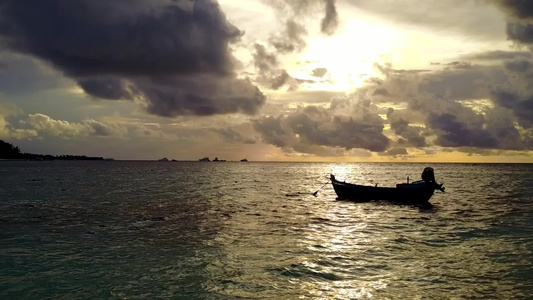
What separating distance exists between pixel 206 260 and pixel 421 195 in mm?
34634

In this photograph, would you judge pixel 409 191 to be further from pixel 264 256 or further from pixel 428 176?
pixel 264 256

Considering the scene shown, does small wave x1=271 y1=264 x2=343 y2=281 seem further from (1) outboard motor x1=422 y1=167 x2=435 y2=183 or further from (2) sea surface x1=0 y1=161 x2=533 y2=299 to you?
(1) outboard motor x1=422 y1=167 x2=435 y2=183

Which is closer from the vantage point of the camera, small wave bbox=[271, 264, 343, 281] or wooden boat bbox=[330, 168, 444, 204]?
small wave bbox=[271, 264, 343, 281]

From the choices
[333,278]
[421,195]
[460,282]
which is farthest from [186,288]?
[421,195]

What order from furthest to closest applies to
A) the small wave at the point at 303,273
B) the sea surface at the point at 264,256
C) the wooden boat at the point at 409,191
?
1. the wooden boat at the point at 409,191
2. the small wave at the point at 303,273
3. the sea surface at the point at 264,256

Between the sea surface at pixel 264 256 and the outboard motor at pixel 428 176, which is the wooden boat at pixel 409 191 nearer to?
the outboard motor at pixel 428 176

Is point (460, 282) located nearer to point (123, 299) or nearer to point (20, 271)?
point (123, 299)

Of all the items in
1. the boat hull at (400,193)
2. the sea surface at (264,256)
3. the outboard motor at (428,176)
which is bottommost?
the sea surface at (264,256)

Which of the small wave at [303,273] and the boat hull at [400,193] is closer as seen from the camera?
the small wave at [303,273]

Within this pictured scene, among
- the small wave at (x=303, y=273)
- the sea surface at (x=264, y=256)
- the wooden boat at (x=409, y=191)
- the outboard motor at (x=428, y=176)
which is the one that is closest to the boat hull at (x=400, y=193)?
the wooden boat at (x=409, y=191)

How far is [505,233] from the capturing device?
90.8 feet

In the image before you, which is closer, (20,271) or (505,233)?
(20,271)

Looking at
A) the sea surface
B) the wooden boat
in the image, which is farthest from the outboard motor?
the sea surface

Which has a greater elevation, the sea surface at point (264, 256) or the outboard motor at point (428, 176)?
the outboard motor at point (428, 176)
